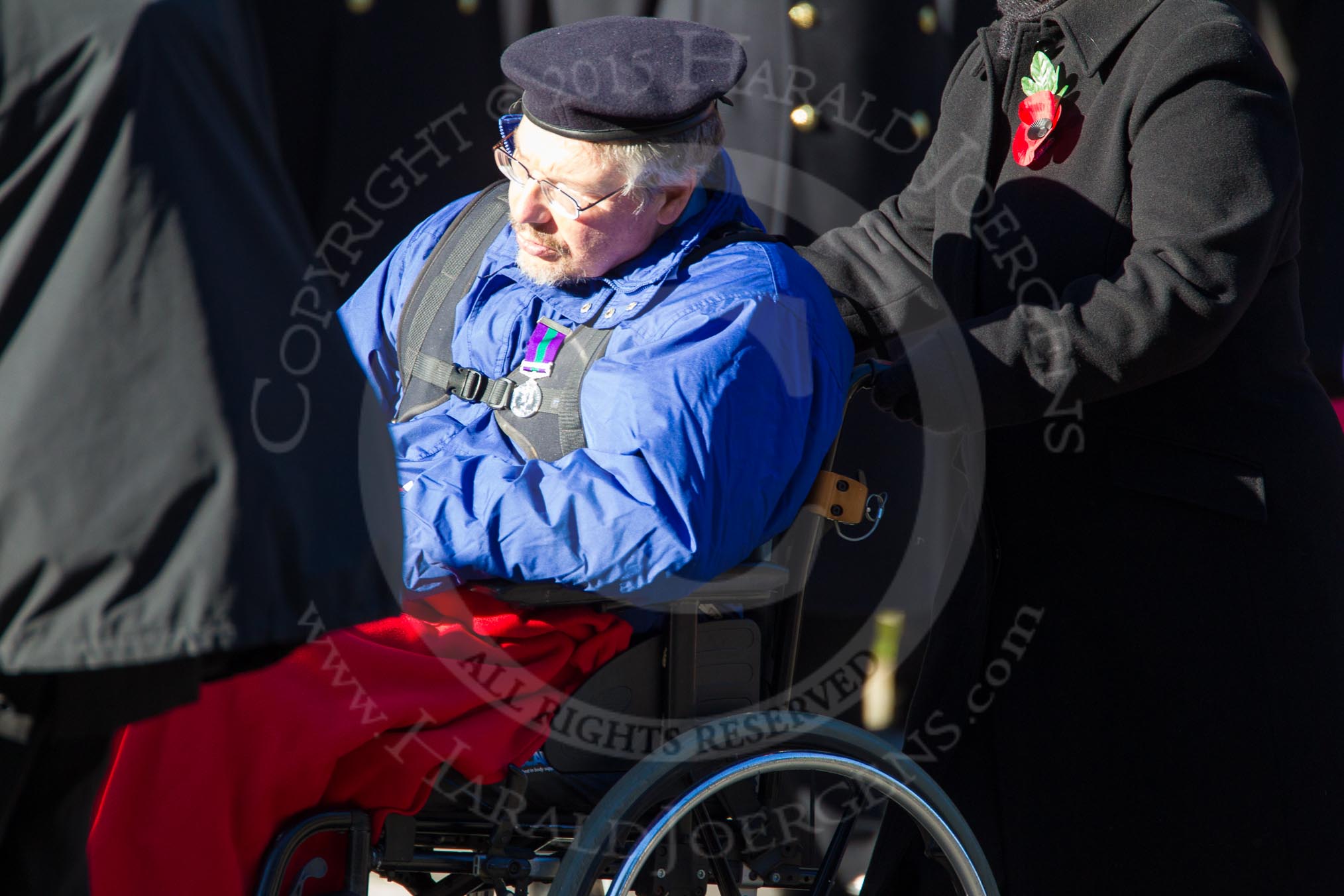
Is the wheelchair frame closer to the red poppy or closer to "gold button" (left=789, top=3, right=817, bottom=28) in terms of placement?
the red poppy

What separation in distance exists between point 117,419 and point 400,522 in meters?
0.27

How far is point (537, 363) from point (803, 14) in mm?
1167

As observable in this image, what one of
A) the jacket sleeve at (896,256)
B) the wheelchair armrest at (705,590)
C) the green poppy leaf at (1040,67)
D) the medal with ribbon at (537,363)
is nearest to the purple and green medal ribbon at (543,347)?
the medal with ribbon at (537,363)

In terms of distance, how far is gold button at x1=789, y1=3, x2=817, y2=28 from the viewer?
8.16ft

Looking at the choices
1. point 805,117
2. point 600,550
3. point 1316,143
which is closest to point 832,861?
point 600,550

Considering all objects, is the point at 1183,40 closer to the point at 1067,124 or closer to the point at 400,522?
the point at 1067,124

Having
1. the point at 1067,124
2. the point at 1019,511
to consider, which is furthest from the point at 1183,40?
the point at 1019,511

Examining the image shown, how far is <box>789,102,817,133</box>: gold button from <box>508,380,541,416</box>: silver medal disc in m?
1.11

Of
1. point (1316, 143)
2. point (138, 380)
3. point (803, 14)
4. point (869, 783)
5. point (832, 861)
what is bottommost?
point (832, 861)

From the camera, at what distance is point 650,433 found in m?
1.53

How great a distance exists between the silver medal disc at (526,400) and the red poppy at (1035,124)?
0.73 m

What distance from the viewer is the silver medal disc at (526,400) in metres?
1.69

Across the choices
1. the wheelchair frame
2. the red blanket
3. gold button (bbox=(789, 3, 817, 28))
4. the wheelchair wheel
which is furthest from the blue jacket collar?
gold button (bbox=(789, 3, 817, 28))

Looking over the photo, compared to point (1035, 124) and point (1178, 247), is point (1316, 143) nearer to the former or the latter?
point (1035, 124)
